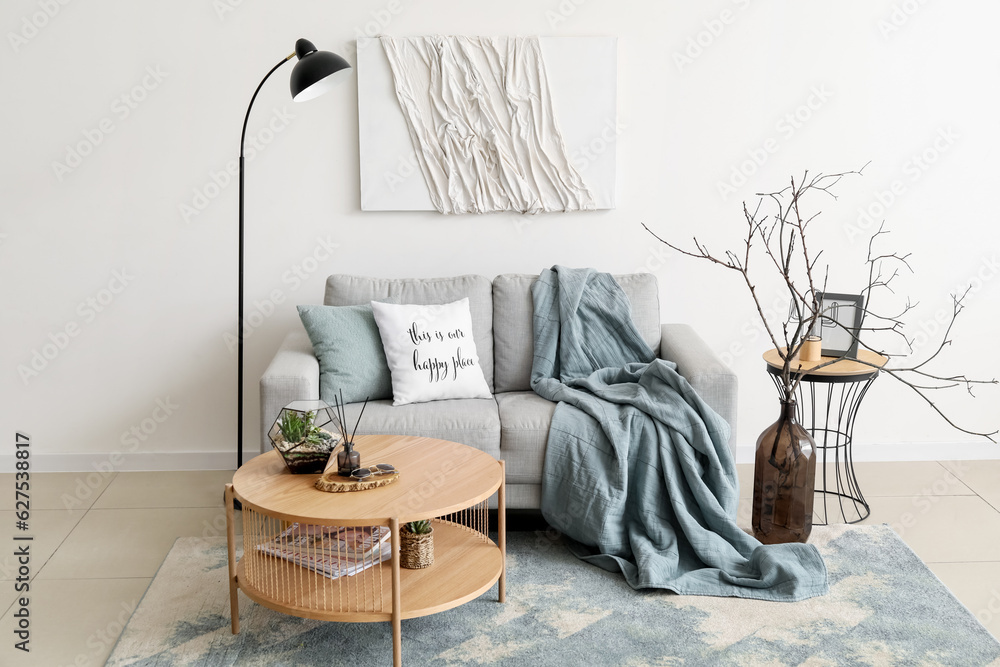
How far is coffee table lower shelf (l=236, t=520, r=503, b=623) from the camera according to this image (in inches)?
81.4

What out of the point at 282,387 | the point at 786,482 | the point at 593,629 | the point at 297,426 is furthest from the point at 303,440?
the point at 786,482

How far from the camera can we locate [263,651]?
7.20ft

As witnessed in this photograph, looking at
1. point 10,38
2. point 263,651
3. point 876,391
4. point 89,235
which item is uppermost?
point 10,38

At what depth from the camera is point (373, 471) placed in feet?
7.36

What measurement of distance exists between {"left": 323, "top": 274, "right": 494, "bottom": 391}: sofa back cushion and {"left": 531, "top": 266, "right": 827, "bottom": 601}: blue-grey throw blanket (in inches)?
18.0

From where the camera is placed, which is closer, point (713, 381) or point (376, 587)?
point (376, 587)

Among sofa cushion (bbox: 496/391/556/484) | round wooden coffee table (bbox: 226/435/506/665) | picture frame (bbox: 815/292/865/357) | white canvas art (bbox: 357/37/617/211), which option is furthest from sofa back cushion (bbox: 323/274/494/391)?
picture frame (bbox: 815/292/865/357)

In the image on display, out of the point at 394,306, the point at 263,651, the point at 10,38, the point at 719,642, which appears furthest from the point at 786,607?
the point at 10,38

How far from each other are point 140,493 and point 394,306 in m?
1.30

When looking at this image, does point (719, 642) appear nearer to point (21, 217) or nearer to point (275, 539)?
point (275, 539)

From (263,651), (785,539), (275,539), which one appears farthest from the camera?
(785,539)

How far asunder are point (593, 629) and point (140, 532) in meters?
1.67

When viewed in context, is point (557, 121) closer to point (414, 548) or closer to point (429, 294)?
point (429, 294)

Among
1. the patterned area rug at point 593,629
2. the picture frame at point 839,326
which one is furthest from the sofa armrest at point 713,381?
the patterned area rug at point 593,629
